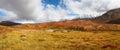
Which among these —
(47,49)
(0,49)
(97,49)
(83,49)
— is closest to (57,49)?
(47,49)

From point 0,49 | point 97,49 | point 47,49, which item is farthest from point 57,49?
point 0,49

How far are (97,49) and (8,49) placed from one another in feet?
36.5

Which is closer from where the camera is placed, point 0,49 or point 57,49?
point 0,49

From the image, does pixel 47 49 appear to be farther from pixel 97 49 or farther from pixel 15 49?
pixel 97 49

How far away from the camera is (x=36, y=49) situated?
25188 mm

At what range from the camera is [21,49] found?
25.5 metres

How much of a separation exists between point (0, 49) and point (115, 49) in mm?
13952

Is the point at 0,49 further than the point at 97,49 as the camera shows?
No

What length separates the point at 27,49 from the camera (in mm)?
25234

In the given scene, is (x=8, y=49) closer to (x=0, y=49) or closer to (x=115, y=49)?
(x=0, y=49)

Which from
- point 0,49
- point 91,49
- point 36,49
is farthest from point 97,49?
point 0,49

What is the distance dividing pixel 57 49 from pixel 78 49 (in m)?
2.63

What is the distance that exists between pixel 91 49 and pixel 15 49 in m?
9.51

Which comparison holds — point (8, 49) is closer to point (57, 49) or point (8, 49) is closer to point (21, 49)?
point (21, 49)
